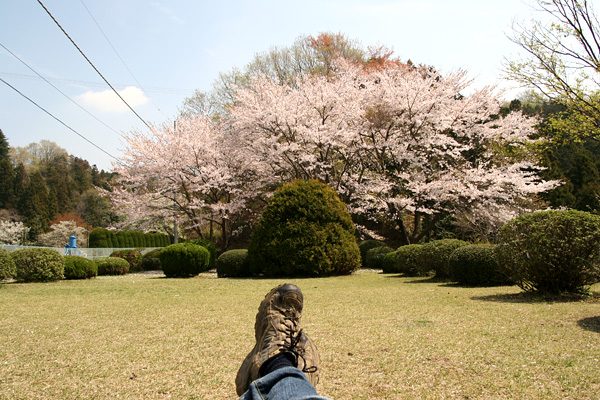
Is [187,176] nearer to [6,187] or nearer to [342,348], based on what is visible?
[342,348]

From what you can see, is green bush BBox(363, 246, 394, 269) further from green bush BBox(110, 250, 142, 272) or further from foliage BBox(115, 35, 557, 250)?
green bush BBox(110, 250, 142, 272)

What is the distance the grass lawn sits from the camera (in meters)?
2.86

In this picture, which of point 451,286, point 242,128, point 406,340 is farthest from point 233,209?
point 406,340

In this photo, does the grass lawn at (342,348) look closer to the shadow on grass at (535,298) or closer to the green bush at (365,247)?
the shadow on grass at (535,298)

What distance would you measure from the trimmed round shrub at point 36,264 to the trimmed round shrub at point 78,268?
0.95m

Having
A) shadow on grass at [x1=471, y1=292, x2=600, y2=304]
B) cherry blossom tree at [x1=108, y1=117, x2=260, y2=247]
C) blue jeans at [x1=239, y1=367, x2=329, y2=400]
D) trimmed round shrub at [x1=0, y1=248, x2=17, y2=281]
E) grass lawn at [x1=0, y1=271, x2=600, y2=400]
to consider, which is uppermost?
cherry blossom tree at [x1=108, y1=117, x2=260, y2=247]

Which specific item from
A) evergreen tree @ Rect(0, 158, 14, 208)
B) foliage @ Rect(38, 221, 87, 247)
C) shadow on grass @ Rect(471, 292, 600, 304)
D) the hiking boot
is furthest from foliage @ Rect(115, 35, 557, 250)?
evergreen tree @ Rect(0, 158, 14, 208)

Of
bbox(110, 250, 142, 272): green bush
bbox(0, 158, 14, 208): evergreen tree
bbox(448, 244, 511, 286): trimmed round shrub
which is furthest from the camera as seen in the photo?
bbox(0, 158, 14, 208): evergreen tree

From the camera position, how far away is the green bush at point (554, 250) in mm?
5875

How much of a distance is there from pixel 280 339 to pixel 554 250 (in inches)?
202

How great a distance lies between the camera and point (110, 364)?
3.49 meters

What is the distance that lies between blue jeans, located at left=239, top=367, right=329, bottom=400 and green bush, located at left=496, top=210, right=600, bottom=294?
17.9 feet

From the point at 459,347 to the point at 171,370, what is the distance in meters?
2.40

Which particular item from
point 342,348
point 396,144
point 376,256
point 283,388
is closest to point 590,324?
point 342,348
